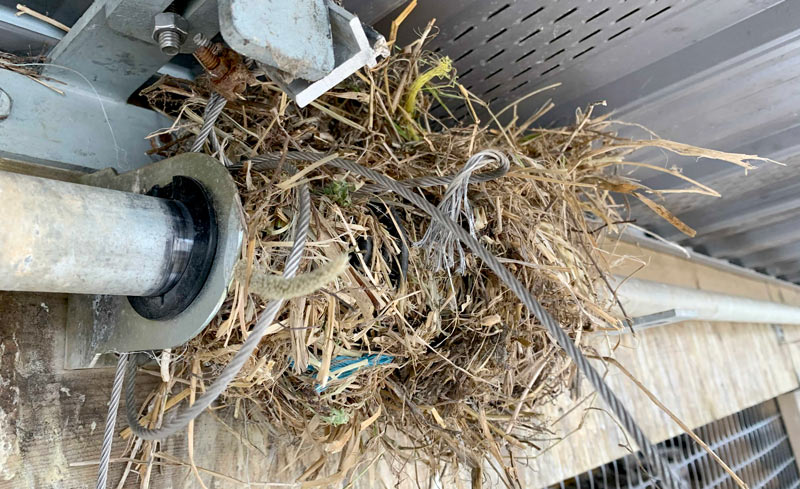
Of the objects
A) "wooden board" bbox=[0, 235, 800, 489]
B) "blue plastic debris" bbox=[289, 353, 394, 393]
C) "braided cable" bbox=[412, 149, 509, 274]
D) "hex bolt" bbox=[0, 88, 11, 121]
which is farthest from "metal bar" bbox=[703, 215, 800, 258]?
"hex bolt" bbox=[0, 88, 11, 121]

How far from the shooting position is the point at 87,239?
0.50m

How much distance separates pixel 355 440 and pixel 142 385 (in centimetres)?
31

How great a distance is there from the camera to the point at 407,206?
2.61 feet

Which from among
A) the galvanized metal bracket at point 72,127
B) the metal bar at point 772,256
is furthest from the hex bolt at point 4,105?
the metal bar at point 772,256

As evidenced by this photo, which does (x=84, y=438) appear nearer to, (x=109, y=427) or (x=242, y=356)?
(x=109, y=427)

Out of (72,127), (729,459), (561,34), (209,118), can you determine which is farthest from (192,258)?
(729,459)

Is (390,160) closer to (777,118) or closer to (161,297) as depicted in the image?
(161,297)

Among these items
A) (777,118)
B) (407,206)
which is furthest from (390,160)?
(777,118)

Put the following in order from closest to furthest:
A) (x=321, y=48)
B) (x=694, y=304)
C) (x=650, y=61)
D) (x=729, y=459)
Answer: (x=321, y=48) → (x=650, y=61) → (x=694, y=304) → (x=729, y=459)

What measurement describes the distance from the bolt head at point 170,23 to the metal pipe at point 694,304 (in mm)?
1196

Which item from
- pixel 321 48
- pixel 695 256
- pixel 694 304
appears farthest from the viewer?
pixel 695 256

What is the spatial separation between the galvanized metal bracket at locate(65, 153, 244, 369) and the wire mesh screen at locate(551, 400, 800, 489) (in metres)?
1.46

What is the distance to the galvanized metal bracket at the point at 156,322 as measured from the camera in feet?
1.81

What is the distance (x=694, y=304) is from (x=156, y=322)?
1782 mm
